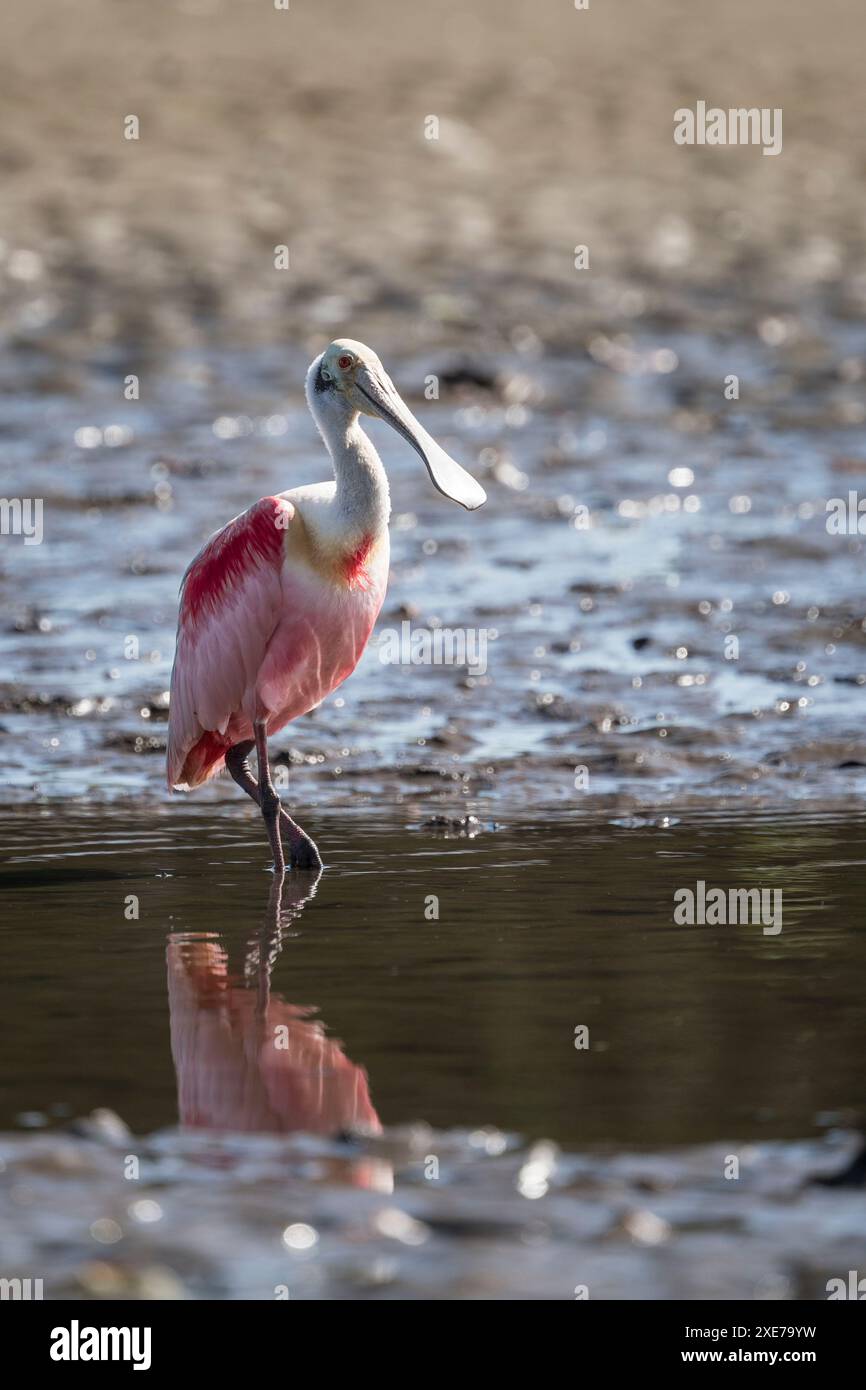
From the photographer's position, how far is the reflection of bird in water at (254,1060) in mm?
5660

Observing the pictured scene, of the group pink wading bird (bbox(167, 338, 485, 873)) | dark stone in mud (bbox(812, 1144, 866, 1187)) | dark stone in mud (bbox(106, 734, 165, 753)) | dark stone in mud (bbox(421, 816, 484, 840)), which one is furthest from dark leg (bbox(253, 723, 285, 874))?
dark stone in mud (bbox(812, 1144, 866, 1187))

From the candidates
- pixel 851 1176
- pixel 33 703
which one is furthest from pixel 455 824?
pixel 851 1176

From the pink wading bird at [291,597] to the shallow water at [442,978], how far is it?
34 cm

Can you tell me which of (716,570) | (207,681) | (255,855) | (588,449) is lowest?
(255,855)

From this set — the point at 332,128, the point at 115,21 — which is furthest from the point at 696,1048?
the point at 115,21

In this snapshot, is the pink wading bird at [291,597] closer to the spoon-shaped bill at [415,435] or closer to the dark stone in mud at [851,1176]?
the spoon-shaped bill at [415,435]

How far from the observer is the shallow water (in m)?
5.74

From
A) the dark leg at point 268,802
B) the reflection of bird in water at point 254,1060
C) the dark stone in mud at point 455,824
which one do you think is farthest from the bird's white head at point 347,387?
the reflection of bird in water at point 254,1060

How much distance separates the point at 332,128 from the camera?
22984mm

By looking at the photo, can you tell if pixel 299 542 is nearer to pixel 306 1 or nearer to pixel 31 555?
pixel 31 555

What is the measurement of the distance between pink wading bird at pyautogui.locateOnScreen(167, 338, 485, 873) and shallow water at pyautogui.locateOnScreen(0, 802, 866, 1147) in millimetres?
344

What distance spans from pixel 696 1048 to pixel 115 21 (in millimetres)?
20584

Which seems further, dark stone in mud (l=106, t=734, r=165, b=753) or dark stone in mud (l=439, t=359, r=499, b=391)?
dark stone in mud (l=439, t=359, r=499, b=391)

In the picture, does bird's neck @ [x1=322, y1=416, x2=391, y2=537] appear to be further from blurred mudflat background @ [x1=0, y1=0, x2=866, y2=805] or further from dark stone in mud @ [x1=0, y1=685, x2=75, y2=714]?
dark stone in mud @ [x1=0, y1=685, x2=75, y2=714]
